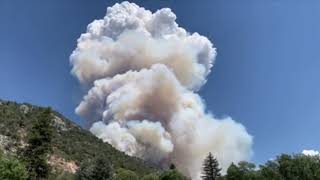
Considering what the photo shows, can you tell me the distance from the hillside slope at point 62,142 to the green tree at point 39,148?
205 ft

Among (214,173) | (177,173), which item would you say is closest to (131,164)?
(214,173)

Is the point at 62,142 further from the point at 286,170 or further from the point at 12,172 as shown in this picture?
the point at 12,172

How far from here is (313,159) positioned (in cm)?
10194

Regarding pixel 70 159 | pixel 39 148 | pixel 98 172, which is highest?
pixel 70 159

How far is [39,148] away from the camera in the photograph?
82.1 m

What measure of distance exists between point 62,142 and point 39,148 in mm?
99007

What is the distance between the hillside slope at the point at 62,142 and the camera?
157875mm

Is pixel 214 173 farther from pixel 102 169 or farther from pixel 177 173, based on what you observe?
pixel 102 169

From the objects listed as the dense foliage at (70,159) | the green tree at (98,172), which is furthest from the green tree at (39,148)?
the green tree at (98,172)

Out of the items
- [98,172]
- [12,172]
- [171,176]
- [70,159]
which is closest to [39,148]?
[12,172]

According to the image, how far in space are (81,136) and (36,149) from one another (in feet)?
371

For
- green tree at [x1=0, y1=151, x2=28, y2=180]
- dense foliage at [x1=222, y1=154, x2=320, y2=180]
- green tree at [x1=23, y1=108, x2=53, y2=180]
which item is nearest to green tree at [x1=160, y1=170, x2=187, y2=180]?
dense foliage at [x1=222, y1=154, x2=320, y2=180]

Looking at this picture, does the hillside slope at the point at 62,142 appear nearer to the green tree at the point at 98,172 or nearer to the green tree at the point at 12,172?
the green tree at the point at 98,172

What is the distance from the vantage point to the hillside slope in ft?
518
